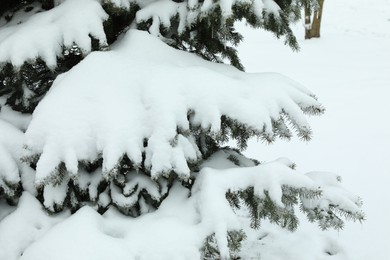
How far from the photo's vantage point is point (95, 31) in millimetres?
2426

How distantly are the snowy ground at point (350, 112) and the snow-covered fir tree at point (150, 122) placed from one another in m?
1.54

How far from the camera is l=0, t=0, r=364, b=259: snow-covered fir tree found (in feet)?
6.72

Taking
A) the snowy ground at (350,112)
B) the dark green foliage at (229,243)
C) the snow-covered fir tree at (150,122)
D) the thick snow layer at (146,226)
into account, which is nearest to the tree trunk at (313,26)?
the snowy ground at (350,112)

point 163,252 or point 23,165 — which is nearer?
point 163,252

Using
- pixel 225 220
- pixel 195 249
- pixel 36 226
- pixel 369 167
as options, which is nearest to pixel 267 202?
pixel 225 220

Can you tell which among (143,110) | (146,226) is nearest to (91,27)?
(143,110)

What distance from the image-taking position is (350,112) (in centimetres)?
725

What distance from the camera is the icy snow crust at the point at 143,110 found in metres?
2.04

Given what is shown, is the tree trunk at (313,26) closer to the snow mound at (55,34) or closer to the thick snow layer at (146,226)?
the snow mound at (55,34)

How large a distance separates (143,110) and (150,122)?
92mm

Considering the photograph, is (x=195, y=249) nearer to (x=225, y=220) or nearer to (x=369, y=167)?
(x=225, y=220)

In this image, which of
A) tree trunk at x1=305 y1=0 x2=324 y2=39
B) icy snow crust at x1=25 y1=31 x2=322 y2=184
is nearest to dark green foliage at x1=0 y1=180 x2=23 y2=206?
icy snow crust at x1=25 y1=31 x2=322 y2=184

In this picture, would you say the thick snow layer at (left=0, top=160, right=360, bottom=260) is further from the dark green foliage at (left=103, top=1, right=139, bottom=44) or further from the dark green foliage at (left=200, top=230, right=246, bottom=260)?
the dark green foliage at (left=103, top=1, right=139, bottom=44)

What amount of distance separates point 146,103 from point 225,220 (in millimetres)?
750
